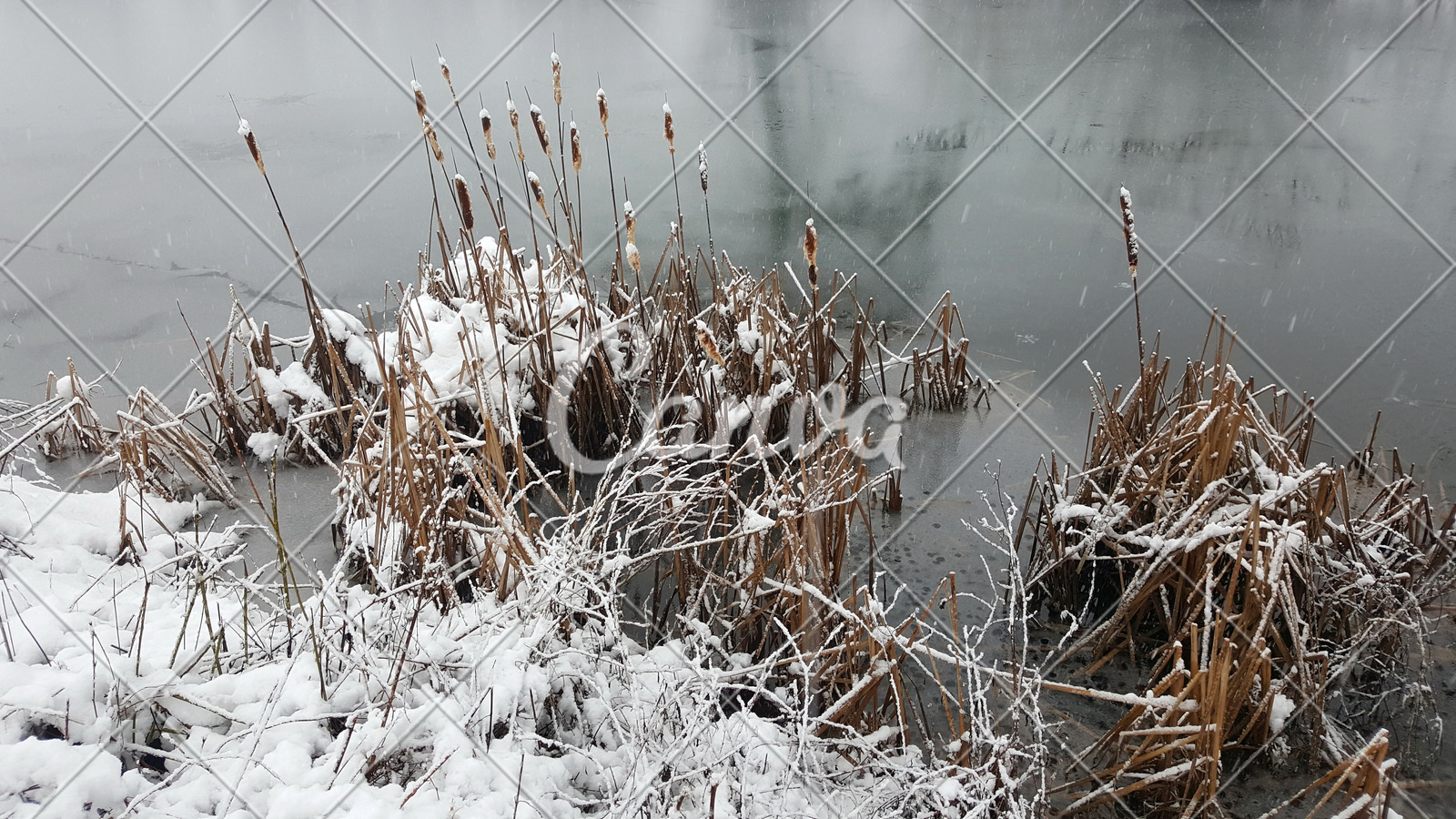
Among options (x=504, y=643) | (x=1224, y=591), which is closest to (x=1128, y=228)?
(x=1224, y=591)

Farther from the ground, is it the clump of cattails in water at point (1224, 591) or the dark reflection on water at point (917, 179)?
the dark reflection on water at point (917, 179)

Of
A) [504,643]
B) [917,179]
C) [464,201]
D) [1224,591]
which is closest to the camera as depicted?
[504,643]

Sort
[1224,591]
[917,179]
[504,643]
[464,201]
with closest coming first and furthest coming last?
[504,643], [1224,591], [464,201], [917,179]

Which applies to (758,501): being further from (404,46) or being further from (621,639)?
(404,46)

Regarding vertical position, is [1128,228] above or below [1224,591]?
above

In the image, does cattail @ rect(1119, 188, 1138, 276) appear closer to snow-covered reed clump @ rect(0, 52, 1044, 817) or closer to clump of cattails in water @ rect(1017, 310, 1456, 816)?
clump of cattails in water @ rect(1017, 310, 1456, 816)

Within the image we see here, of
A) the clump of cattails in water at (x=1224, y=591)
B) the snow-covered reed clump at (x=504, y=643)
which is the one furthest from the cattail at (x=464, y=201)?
the clump of cattails in water at (x=1224, y=591)

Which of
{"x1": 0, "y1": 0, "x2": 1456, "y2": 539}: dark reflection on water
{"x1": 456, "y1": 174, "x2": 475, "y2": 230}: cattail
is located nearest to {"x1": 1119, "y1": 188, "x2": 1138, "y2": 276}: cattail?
{"x1": 0, "y1": 0, "x2": 1456, "y2": 539}: dark reflection on water

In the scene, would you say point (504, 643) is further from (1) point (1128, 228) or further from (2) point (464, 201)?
(1) point (1128, 228)

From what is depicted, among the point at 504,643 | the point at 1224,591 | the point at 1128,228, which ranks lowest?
the point at 1224,591

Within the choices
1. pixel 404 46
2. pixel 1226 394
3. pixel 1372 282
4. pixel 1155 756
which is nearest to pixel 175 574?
pixel 1155 756

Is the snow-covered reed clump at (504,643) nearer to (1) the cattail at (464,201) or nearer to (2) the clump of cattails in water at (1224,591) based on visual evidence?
(1) the cattail at (464,201)

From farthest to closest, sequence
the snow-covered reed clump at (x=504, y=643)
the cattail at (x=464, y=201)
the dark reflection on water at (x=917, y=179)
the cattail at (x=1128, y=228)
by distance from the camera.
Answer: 1. the dark reflection on water at (x=917, y=179)
2. the cattail at (x=464, y=201)
3. the cattail at (x=1128, y=228)
4. the snow-covered reed clump at (x=504, y=643)

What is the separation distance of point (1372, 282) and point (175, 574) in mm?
5290
